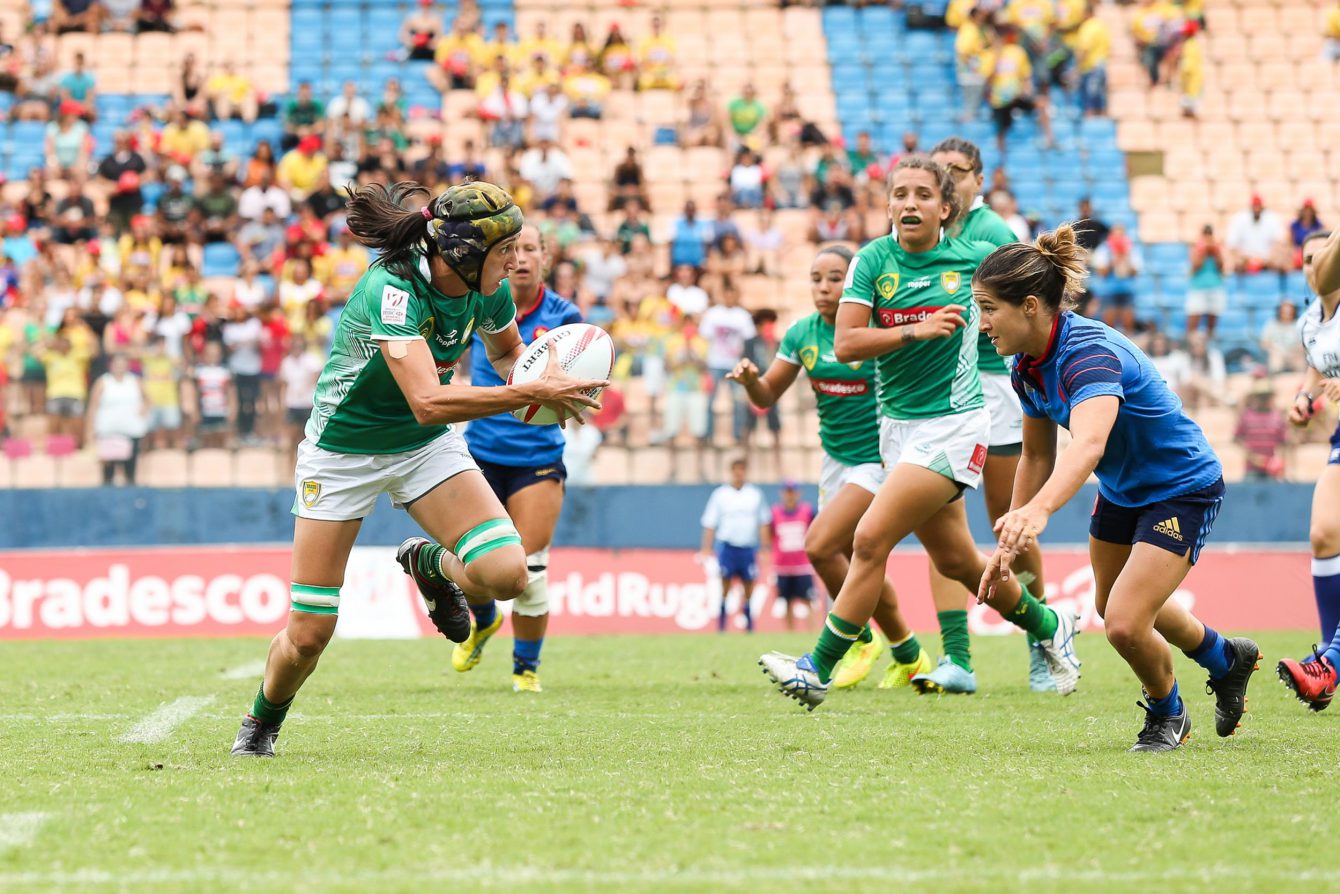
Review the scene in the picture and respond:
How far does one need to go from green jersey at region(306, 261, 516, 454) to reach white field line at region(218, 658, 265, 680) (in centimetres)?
436

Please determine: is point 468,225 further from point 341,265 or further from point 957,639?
point 341,265

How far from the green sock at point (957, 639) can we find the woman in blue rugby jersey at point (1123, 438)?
2.62 m

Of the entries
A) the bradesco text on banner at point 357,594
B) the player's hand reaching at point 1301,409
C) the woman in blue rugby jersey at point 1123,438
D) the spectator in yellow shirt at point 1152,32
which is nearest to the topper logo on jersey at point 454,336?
the woman in blue rugby jersey at point 1123,438

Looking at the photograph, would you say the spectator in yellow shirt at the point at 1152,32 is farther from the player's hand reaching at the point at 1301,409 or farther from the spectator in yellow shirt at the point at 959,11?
the player's hand reaching at the point at 1301,409

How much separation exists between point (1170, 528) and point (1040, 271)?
1.11m

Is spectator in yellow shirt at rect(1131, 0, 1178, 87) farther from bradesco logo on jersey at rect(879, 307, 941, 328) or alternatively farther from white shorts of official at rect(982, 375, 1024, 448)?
bradesco logo on jersey at rect(879, 307, 941, 328)

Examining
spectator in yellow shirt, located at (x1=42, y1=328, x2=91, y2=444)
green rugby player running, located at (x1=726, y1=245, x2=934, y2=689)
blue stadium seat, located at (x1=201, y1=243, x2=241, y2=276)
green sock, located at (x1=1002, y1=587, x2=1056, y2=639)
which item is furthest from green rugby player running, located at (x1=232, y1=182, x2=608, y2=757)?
blue stadium seat, located at (x1=201, y1=243, x2=241, y2=276)

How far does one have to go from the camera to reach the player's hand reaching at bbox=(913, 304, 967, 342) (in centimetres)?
751

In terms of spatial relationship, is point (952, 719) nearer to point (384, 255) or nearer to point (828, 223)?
point (384, 255)

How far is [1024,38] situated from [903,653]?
18.0 metres

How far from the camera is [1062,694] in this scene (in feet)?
28.4

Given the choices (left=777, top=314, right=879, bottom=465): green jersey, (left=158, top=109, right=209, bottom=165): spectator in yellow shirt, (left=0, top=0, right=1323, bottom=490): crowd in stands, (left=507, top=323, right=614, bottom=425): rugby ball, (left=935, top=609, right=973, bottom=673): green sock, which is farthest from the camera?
(left=158, top=109, right=209, bottom=165): spectator in yellow shirt

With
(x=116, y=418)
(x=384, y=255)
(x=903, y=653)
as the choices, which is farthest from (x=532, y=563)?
(x=116, y=418)

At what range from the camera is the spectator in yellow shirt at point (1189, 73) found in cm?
2602
